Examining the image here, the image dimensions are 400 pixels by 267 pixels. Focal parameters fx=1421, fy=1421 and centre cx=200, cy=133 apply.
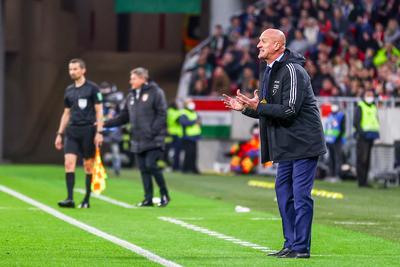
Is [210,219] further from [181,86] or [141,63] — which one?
[141,63]

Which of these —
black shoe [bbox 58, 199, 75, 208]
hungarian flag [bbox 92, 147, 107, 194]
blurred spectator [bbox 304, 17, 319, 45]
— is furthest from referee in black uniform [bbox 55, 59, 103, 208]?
blurred spectator [bbox 304, 17, 319, 45]

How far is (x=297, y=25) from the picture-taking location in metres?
37.0

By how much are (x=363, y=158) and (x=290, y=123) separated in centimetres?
1625

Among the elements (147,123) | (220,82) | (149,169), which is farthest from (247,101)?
(220,82)

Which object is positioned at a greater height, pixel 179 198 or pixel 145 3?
pixel 145 3

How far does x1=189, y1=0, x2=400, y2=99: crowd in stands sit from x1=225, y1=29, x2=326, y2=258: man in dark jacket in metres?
17.4

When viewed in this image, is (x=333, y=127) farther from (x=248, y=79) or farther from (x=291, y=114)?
(x=291, y=114)

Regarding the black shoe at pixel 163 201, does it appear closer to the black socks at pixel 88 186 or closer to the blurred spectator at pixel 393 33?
the black socks at pixel 88 186

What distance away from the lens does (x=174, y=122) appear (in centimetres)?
3644

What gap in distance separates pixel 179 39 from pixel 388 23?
19257mm

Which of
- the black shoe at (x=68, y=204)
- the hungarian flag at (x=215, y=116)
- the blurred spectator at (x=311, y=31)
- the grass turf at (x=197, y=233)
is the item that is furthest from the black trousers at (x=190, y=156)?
the black shoe at (x=68, y=204)

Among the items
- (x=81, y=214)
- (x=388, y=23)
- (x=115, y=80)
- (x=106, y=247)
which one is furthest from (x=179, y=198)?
(x=115, y=80)

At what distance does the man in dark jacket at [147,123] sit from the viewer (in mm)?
20922

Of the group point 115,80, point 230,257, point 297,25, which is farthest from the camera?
point 115,80
